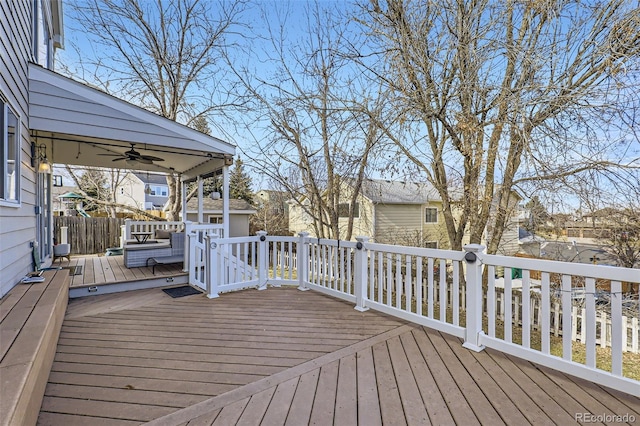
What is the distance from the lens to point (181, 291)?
505 centimetres

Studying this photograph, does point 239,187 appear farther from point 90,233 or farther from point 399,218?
point 399,218

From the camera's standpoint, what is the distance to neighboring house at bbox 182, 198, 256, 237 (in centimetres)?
1589

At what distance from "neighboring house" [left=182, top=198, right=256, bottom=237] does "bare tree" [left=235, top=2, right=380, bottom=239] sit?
7.71 meters

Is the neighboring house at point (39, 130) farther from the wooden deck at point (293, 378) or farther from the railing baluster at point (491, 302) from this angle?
the railing baluster at point (491, 302)

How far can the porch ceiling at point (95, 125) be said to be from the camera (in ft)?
13.9

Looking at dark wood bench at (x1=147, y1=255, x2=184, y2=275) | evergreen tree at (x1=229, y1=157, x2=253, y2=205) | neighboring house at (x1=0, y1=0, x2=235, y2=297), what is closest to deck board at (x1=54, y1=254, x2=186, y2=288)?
dark wood bench at (x1=147, y1=255, x2=184, y2=275)

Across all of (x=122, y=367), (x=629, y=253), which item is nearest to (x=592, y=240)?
(x=629, y=253)

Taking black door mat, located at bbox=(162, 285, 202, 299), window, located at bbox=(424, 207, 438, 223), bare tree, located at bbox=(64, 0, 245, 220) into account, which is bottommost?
black door mat, located at bbox=(162, 285, 202, 299)

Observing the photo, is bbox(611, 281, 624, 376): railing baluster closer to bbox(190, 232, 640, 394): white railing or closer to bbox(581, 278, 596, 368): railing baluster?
bbox(190, 232, 640, 394): white railing

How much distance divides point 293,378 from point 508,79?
5394mm

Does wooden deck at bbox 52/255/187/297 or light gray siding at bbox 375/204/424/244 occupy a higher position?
light gray siding at bbox 375/204/424/244

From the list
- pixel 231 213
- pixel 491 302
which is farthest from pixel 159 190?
pixel 491 302

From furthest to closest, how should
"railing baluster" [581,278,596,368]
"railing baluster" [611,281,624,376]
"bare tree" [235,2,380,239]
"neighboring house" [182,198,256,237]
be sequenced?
1. "neighboring house" [182,198,256,237]
2. "bare tree" [235,2,380,239]
3. "railing baluster" [581,278,596,368]
4. "railing baluster" [611,281,624,376]

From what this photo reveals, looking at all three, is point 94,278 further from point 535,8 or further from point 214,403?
point 535,8
